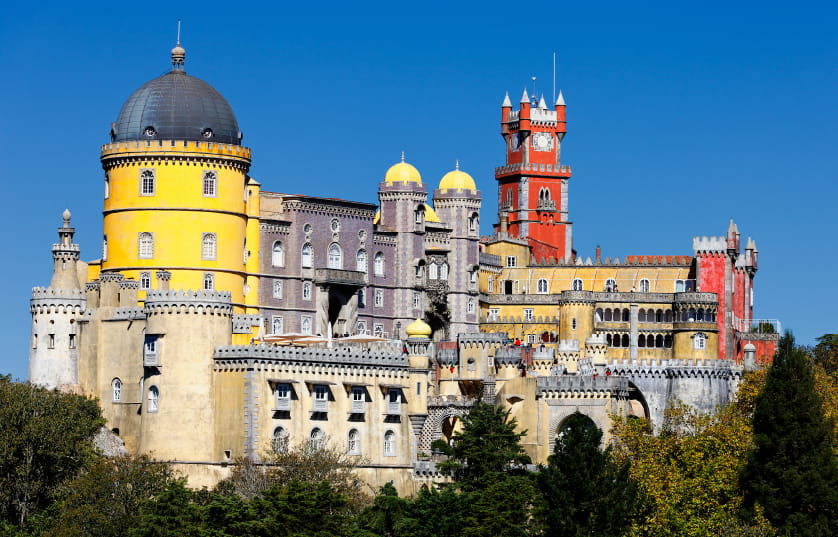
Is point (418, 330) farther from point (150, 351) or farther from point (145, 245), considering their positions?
point (150, 351)

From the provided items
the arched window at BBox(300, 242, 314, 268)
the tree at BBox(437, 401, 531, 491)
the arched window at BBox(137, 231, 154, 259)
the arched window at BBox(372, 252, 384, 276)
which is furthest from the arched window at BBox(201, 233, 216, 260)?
the tree at BBox(437, 401, 531, 491)

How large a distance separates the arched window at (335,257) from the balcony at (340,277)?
68 centimetres

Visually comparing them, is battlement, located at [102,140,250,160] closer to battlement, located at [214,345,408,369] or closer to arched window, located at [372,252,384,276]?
battlement, located at [214,345,408,369]

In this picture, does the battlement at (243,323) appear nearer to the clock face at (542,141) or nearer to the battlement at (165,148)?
the battlement at (165,148)

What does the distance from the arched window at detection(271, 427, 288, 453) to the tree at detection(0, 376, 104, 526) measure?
951 centimetres

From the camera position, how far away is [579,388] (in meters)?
120

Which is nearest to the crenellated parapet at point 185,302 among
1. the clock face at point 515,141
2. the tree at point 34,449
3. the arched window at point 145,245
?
the tree at point 34,449

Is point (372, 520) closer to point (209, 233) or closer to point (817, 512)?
point (817, 512)

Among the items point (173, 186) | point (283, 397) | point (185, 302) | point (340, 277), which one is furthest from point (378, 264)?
point (185, 302)

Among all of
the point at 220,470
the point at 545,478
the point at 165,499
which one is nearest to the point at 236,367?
the point at 220,470

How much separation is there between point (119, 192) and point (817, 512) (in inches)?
1846

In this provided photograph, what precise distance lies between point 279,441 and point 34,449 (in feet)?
41.2

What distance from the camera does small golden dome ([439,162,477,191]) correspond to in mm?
147750

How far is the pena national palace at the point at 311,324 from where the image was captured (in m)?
113
